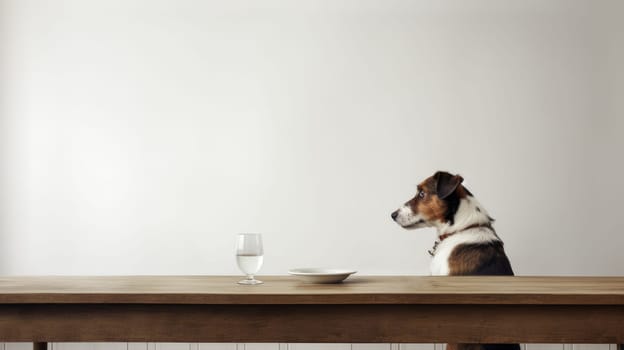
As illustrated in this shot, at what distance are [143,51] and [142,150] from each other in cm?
46

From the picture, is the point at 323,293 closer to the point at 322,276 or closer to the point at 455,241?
the point at 322,276

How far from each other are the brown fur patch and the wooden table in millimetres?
599

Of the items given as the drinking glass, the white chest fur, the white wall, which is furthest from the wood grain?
the white wall

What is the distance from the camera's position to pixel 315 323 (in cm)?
134

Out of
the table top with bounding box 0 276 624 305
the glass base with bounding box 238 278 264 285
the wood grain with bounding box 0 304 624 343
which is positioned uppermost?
the glass base with bounding box 238 278 264 285

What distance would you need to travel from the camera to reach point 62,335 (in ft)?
4.47

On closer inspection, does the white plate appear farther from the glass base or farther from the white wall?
the white wall

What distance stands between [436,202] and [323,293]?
1022 mm

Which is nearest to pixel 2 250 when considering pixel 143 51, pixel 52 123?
pixel 52 123

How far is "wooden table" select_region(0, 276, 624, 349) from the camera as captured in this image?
4.27 feet

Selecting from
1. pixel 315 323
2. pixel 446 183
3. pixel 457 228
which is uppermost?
pixel 446 183

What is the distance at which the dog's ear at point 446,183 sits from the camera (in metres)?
2.17

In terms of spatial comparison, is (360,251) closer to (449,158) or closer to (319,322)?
(449,158)

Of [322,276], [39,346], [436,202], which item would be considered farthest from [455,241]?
[39,346]
